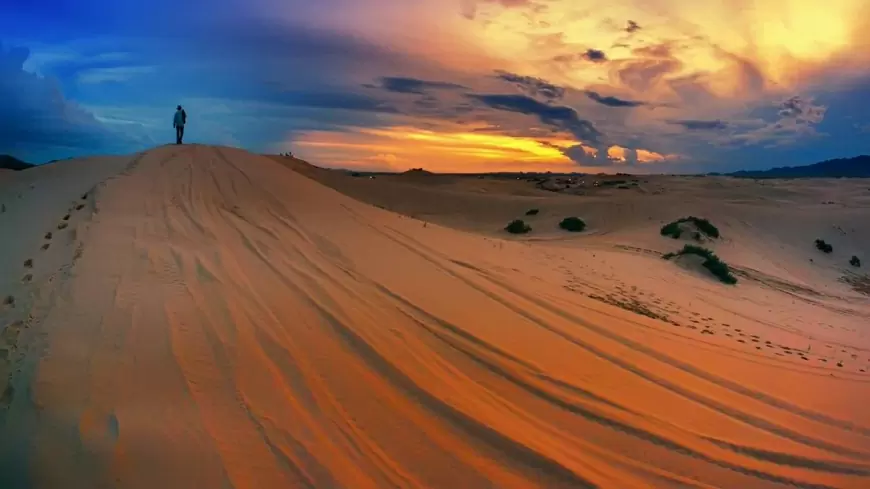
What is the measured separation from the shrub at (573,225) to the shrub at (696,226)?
269 centimetres

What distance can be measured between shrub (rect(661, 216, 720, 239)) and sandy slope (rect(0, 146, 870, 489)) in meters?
7.50

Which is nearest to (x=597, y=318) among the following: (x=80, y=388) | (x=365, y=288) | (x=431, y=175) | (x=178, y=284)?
(x=365, y=288)

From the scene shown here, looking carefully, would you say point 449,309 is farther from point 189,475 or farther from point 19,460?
point 19,460

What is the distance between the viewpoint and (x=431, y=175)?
43.6m

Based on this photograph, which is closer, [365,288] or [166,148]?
[365,288]

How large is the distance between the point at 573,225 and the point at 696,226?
3.64 metres

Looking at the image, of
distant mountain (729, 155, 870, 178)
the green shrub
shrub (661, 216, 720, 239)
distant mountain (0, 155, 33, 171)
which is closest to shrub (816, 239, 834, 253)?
shrub (661, 216, 720, 239)

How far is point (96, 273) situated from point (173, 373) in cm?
262

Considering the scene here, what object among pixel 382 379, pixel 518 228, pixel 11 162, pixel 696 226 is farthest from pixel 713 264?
pixel 11 162

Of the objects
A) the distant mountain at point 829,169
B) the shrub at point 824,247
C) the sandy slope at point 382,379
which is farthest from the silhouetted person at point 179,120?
the distant mountain at point 829,169

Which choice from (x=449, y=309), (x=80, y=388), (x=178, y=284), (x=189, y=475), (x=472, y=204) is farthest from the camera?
(x=472, y=204)

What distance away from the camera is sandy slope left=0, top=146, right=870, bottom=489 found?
3.38 metres

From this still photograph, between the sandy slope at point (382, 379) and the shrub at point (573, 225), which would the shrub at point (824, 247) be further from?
the sandy slope at point (382, 379)

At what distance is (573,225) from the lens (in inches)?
742
